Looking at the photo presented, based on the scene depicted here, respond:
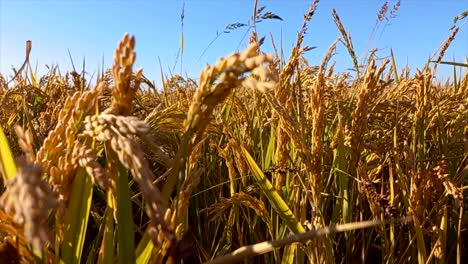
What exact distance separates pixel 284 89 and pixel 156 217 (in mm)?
753

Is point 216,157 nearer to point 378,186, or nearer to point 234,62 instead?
point 378,186

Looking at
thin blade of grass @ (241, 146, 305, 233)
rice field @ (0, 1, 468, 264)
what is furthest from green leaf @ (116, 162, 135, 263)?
thin blade of grass @ (241, 146, 305, 233)

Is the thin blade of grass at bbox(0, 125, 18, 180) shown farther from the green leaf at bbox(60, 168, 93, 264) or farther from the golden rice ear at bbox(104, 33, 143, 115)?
the golden rice ear at bbox(104, 33, 143, 115)

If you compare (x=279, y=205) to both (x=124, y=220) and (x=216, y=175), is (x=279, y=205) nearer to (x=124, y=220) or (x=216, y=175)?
(x=124, y=220)

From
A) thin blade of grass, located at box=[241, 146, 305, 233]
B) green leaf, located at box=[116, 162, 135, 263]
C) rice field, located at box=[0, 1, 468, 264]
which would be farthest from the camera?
thin blade of grass, located at box=[241, 146, 305, 233]

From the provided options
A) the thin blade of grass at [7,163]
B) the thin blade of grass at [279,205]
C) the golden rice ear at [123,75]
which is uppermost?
the golden rice ear at [123,75]

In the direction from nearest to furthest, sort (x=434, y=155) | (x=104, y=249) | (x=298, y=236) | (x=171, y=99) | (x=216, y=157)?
1. (x=298, y=236)
2. (x=104, y=249)
3. (x=434, y=155)
4. (x=216, y=157)
5. (x=171, y=99)

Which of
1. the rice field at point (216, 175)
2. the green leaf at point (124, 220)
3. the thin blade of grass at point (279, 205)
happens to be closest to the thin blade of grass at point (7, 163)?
the rice field at point (216, 175)

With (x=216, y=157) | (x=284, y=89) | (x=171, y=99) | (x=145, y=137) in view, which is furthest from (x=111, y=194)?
(x=171, y=99)

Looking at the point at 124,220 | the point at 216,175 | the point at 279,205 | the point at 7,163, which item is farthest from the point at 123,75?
the point at 216,175

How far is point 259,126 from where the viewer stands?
176 cm

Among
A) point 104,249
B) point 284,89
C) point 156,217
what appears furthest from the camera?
point 284,89

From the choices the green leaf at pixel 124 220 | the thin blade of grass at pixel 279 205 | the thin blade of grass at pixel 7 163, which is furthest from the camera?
the thin blade of grass at pixel 279 205

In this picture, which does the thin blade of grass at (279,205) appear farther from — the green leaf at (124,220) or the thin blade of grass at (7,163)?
the thin blade of grass at (7,163)
